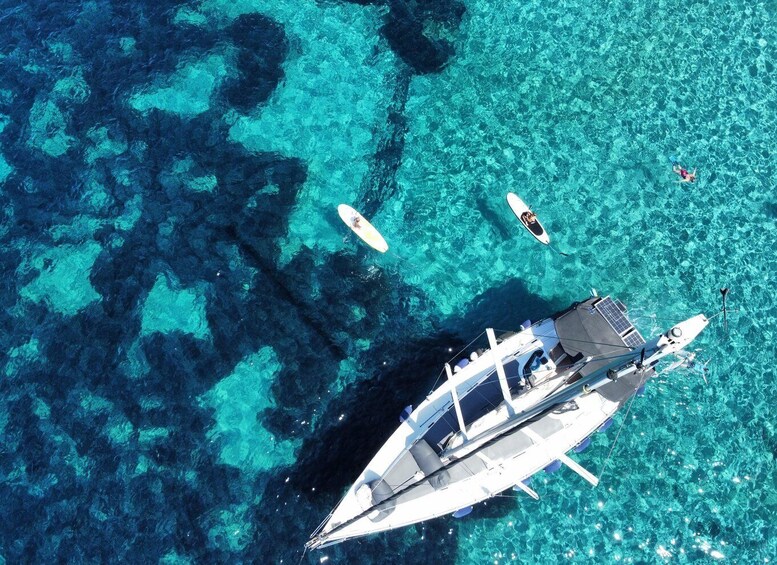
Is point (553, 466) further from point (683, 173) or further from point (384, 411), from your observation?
point (683, 173)

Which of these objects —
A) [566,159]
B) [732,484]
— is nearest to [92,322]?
[566,159]

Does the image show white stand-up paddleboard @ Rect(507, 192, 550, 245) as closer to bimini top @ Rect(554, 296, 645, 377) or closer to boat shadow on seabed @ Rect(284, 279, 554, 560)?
boat shadow on seabed @ Rect(284, 279, 554, 560)

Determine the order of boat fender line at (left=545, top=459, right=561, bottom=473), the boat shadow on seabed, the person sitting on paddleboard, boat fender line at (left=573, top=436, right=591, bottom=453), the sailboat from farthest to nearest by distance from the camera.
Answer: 1. the person sitting on paddleboard
2. the boat shadow on seabed
3. boat fender line at (left=573, top=436, right=591, bottom=453)
4. boat fender line at (left=545, top=459, right=561, bottom=473)
5. the sailboat

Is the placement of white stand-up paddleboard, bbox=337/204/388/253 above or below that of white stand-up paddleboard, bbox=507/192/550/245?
below

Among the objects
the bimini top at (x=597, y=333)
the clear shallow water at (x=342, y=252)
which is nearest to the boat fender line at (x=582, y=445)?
the clear shallow water at (x=342, y=252)

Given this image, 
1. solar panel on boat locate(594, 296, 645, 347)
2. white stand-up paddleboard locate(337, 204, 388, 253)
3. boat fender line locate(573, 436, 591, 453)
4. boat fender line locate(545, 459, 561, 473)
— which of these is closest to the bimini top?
solar panel on boat locate(594, 296, 645, 347)

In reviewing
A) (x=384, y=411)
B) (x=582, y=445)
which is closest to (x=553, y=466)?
(x=582, y=445)

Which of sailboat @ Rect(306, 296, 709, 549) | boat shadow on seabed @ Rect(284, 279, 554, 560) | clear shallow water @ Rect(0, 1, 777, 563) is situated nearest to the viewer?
sailboat @ Rect(306, 296, 709, 549)
